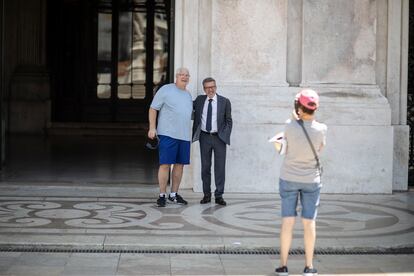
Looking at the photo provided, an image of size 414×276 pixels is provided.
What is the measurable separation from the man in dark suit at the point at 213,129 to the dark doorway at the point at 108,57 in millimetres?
12773

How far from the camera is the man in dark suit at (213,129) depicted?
10.9 m

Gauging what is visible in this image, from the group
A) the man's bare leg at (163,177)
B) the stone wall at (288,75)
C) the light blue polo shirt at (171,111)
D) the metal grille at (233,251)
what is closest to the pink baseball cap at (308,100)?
the metal grille at (233,251)

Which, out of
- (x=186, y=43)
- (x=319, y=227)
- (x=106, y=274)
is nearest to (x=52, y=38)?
(x=186, y=43)

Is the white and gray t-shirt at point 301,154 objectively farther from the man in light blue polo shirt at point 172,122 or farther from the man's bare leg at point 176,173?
the man's bare leg at point 176,173

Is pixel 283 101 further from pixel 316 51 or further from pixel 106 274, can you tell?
pixel 106 274

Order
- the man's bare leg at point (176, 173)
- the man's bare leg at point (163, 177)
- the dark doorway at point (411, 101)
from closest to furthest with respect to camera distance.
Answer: the man's bare leg at point (163, 177), the man's bare leg at point (176, 173), the dark doorway at point (411, 101)

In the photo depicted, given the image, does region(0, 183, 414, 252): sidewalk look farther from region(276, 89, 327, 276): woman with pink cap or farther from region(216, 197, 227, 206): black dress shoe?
region(276, 89, 327, 276): woman with pink cap

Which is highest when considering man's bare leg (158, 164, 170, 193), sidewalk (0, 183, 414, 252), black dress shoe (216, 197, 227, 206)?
man's bare leg (158, 164, 170, 193)

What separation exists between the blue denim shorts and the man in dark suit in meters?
3.66

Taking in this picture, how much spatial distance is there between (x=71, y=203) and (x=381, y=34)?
547 centimetres

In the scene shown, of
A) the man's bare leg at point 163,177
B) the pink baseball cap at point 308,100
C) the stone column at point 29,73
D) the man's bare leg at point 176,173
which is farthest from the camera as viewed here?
the stone column at point 29,73

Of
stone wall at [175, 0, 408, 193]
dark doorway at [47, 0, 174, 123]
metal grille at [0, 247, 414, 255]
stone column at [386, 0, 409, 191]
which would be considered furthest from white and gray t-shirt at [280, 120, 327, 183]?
dark doorway at [47, 0, 174, 123]

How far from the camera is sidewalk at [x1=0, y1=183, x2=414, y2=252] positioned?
339 inches

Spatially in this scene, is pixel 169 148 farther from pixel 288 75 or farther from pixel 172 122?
pixel 288 75
